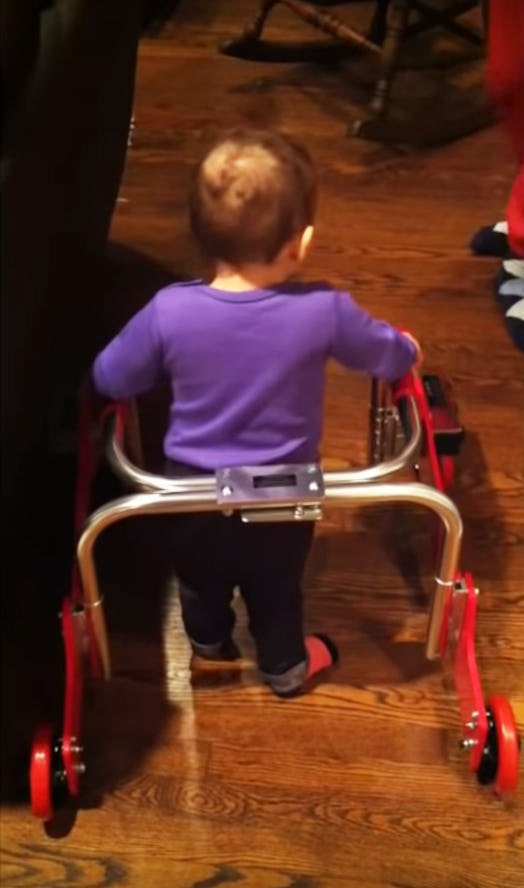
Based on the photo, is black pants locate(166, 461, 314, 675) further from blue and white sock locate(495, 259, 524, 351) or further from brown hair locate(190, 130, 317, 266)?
blue and white sock locate(495, 259, 524, 351)

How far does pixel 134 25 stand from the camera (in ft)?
5.17

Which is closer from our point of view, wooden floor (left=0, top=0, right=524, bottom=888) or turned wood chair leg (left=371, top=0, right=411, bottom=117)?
wooden floor (left=0, top=0, right=524, bottom=888)

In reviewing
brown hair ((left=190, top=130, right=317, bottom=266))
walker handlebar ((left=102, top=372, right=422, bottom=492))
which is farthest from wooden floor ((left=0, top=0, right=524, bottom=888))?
brown hair ((left=190, top=130, right=317, bottom=266))

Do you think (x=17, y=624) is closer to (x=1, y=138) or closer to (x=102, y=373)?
(x=102, y=373)

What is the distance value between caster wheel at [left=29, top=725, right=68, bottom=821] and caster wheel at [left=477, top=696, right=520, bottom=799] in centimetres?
44

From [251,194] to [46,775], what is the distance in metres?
0.61

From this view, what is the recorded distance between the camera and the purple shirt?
100cm

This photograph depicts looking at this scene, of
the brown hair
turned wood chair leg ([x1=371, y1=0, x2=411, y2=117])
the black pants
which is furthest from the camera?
turned wood chair leg ([x1=371, y1=0, x2=411, y2=117])

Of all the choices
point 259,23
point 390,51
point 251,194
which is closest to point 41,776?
point 251,194

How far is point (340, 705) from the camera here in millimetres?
1288

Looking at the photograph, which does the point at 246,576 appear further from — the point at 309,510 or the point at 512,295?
the point at 512,295

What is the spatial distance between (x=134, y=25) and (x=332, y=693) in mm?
957

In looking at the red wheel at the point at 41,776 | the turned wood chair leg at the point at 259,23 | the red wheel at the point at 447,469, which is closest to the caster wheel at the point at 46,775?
the red wheel at the point at 41,776

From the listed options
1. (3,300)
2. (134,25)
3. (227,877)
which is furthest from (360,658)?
(134,25)
